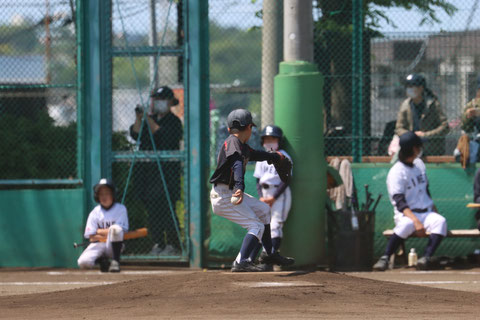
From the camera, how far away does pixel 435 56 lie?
1121cm

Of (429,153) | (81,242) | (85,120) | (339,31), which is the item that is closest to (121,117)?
(85,120)

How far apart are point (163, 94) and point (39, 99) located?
5.62 ft

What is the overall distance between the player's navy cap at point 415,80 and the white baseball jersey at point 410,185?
1.05 meters

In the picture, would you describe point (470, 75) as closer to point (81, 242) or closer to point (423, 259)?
point (423, 259)

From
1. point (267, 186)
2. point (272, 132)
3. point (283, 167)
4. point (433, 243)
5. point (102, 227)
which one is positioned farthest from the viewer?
point (102, 227)

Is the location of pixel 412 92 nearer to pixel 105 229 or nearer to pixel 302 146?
pixel 302 146

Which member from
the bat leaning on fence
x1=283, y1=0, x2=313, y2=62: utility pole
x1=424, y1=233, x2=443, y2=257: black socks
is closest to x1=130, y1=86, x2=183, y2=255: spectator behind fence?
the bat leaning on fence

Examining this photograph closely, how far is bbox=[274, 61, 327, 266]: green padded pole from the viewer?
1055cm

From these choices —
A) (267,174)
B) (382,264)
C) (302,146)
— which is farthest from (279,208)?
(382,264)

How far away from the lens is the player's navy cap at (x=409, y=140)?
1065 cm

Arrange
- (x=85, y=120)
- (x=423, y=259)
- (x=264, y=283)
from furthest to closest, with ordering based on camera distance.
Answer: (x=85, y=120), (x=423, y=259), (x=264, y=283)

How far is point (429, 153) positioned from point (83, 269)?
442 centimetres

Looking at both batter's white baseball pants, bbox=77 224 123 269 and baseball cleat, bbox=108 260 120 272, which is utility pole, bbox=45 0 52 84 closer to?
batter's white baseball pants, bbox=77 224 123 269

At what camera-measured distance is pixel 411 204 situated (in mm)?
10672
